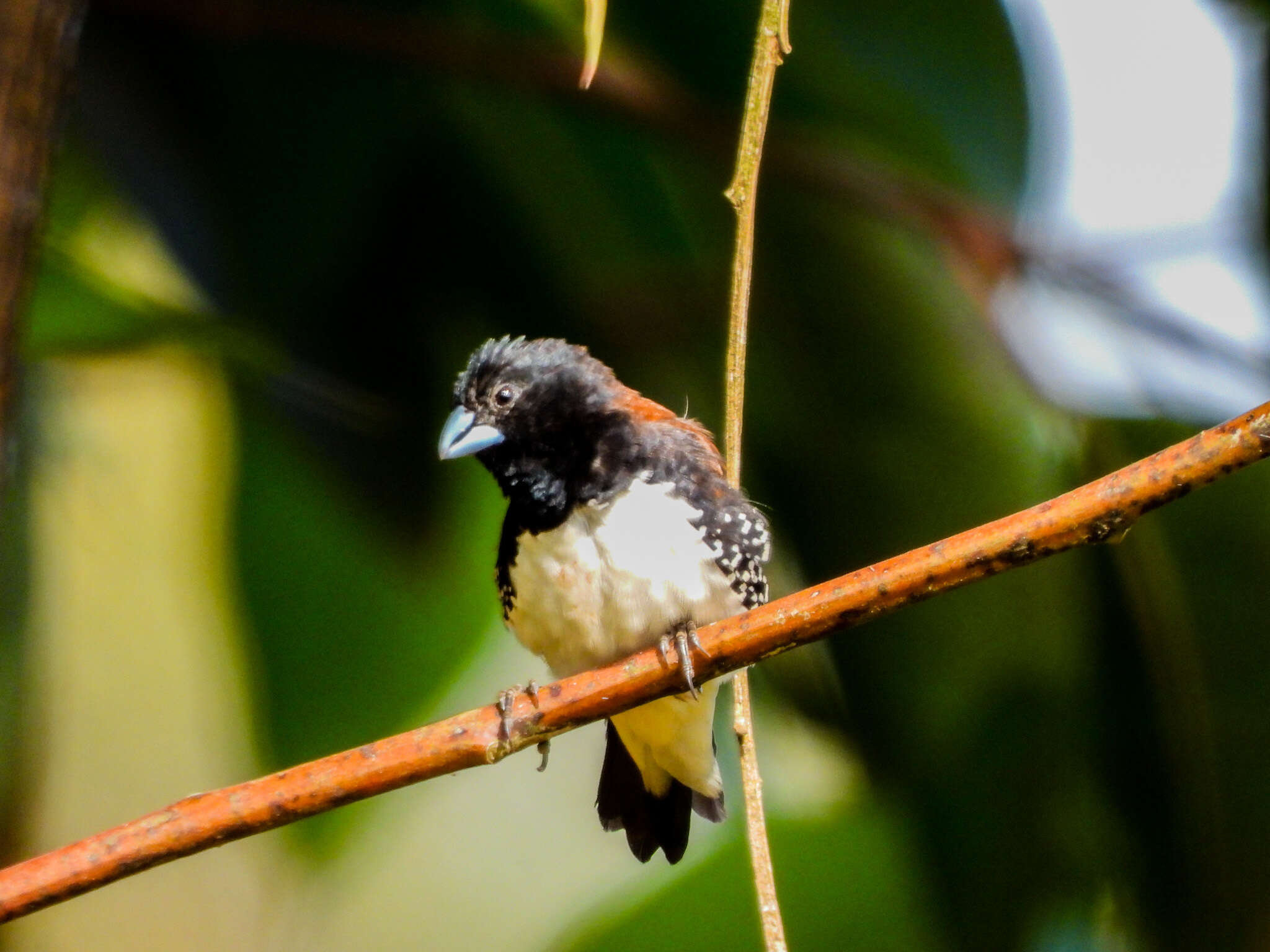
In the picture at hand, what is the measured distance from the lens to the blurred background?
3.01 m

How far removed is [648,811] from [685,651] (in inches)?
50.3

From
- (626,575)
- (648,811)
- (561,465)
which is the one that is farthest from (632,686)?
(648,811)

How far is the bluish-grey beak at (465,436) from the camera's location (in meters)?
2.58

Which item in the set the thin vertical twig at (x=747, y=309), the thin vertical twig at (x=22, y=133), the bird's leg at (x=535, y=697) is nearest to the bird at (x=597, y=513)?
the bird's leg at (x=535, y=697)

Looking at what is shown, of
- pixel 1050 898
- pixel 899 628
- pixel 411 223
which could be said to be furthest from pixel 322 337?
pixel 1050 898

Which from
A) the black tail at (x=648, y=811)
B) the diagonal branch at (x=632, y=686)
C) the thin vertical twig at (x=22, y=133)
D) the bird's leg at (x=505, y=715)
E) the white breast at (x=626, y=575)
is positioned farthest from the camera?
the black tail at (x=648, y=811)

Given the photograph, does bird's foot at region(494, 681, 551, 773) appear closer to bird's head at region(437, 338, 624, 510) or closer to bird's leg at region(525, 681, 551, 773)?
bird's leg at region(525, 681, 551, 773)

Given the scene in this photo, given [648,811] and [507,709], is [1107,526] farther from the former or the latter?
[648,811]

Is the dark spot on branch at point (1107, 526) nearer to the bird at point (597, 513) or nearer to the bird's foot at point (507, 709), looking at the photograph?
the bird's foot at point (507, 709)

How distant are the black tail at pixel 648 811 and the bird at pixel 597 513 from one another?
7.0 inches

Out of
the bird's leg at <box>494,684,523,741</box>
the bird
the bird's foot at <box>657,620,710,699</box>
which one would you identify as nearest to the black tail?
the bird

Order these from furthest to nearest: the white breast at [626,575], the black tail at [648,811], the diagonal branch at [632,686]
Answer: the black tail at [648,811]
the white breast at [626,575]
the diagonal branch at [632,686]

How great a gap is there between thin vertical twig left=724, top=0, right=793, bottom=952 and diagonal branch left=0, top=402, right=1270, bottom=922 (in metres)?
0.22

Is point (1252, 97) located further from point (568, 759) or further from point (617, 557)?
point (568, 759)
